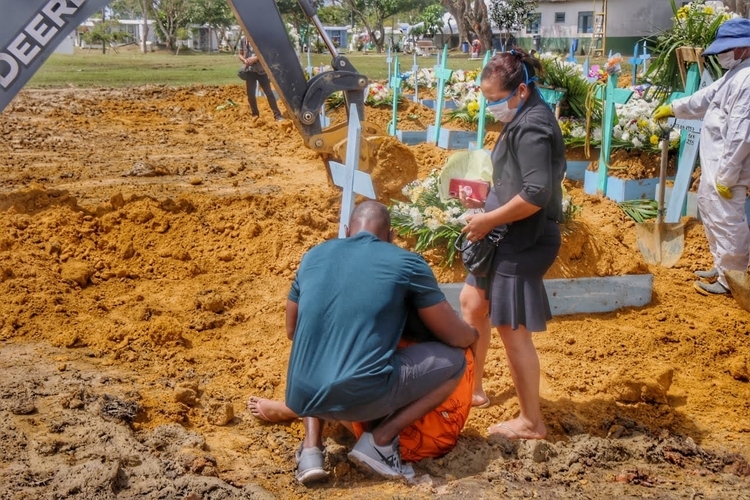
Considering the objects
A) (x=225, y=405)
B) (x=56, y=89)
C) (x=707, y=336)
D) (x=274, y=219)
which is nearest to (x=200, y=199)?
(x=274, y=219)

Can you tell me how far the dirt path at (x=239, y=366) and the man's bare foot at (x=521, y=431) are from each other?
0.09 meters

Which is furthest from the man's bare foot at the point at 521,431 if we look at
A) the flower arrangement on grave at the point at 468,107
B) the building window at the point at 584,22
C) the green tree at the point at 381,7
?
the green tree at the point at 381,7

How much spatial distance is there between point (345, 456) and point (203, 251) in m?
3.65

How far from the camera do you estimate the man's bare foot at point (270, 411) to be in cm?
457

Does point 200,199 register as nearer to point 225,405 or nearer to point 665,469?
point 225,405

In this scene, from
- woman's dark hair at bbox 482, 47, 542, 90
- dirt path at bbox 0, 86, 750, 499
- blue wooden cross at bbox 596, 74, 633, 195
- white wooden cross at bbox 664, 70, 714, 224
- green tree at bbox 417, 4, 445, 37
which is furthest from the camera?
green tree at bbox 417, 4, 445, 37

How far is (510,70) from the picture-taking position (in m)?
4.12

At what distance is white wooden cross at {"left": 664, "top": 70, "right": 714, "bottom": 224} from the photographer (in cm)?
771

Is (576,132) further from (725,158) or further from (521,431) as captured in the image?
(521,431)

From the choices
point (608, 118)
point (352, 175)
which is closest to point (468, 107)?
point (608, 118)

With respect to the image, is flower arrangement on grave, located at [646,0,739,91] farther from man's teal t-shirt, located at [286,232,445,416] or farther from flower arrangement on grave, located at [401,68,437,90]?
flower arrangement on grave, located at [401,68,437,90]

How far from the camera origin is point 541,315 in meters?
4.22

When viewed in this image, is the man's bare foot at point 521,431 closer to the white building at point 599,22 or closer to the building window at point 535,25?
the white building at point 599,22

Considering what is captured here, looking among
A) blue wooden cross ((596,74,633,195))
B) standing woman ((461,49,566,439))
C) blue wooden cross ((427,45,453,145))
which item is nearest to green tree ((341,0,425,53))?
blue wooden cross ((427,45,453,145))
